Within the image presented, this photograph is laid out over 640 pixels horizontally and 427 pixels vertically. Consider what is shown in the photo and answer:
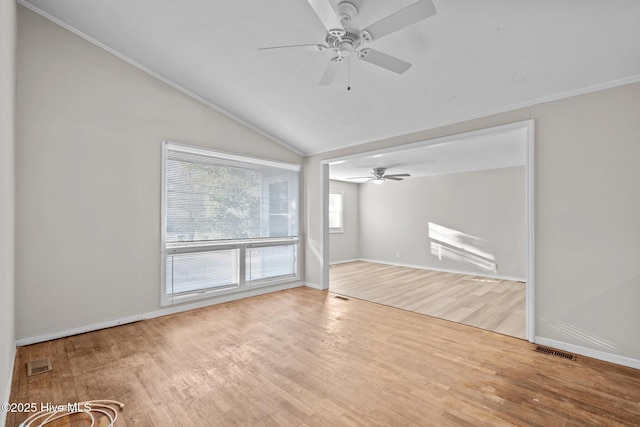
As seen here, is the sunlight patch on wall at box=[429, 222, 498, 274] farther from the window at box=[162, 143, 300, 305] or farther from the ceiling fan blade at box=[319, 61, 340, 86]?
the ceiling fan blade at box=[319, 61, 340, 86]

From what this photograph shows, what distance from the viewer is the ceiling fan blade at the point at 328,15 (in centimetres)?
177

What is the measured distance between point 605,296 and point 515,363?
1.08 m

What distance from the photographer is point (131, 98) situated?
3504 millimetres

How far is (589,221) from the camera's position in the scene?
8.93 feet

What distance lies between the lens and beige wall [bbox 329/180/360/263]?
8111mm

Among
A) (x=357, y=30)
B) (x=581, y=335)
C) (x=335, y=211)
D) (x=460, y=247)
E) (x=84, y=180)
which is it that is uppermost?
(x=357, y=30)

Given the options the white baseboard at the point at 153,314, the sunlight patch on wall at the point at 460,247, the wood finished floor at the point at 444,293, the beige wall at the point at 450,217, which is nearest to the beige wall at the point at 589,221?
the wood finished floor at the point at 444,293

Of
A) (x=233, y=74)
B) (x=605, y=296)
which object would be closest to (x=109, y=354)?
(x=233, y=74)

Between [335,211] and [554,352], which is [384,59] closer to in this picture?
[554,352]

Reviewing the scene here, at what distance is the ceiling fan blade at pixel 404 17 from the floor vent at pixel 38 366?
12.2 ft

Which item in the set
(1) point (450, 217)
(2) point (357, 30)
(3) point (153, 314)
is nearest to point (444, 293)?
(1) point (450, 217)

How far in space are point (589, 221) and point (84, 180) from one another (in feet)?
17.2

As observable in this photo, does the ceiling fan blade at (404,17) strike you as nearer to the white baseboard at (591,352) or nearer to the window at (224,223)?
the window at (224,223)

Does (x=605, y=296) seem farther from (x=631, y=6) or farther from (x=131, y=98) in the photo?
(x=131, y=98)
